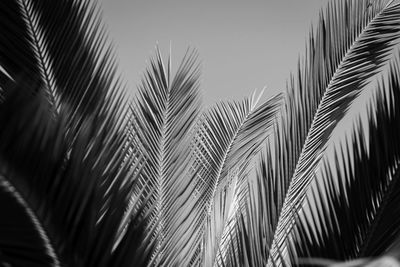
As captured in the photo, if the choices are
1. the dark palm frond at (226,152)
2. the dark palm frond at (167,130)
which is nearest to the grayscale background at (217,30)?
the dark palm frond at (226,152)

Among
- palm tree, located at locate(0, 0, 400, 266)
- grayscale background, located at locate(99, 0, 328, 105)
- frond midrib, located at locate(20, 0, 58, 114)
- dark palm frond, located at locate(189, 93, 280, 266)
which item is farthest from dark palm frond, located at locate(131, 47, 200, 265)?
grayscale background, located at locate(99, 0, 328, 105)

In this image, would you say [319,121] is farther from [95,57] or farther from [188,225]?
[95,57]

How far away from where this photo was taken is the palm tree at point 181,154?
166 centimetres

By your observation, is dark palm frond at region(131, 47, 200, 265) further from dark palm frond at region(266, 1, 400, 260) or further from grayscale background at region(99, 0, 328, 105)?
grayscale background at region(99, 0, 328, 105)

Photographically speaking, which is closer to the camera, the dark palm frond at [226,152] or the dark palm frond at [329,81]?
the dark palm frond at [329,81]

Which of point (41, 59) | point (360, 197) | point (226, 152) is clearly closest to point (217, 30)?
point (226, 152)

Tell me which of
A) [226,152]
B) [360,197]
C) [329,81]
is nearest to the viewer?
[360,197]

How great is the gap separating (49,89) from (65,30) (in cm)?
28

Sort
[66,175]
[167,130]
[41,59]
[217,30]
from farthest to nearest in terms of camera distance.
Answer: [217,30] → [167,130] → [41,59] → [66,175]

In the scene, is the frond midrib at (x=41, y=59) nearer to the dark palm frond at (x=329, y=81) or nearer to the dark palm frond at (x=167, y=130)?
the dark palm frond at (x=167, y=130)

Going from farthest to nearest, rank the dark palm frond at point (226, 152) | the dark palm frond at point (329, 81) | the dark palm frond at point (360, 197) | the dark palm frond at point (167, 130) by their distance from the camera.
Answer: the dark palm frond at point (226, 152) → the dark palm frond at point (167, 130) → the dark palm frond at point (329, 81) → the dark palm frond at point (360, 197)

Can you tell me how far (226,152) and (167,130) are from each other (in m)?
0.68

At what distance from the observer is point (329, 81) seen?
327 cm

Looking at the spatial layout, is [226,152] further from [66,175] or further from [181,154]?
[66,175]
